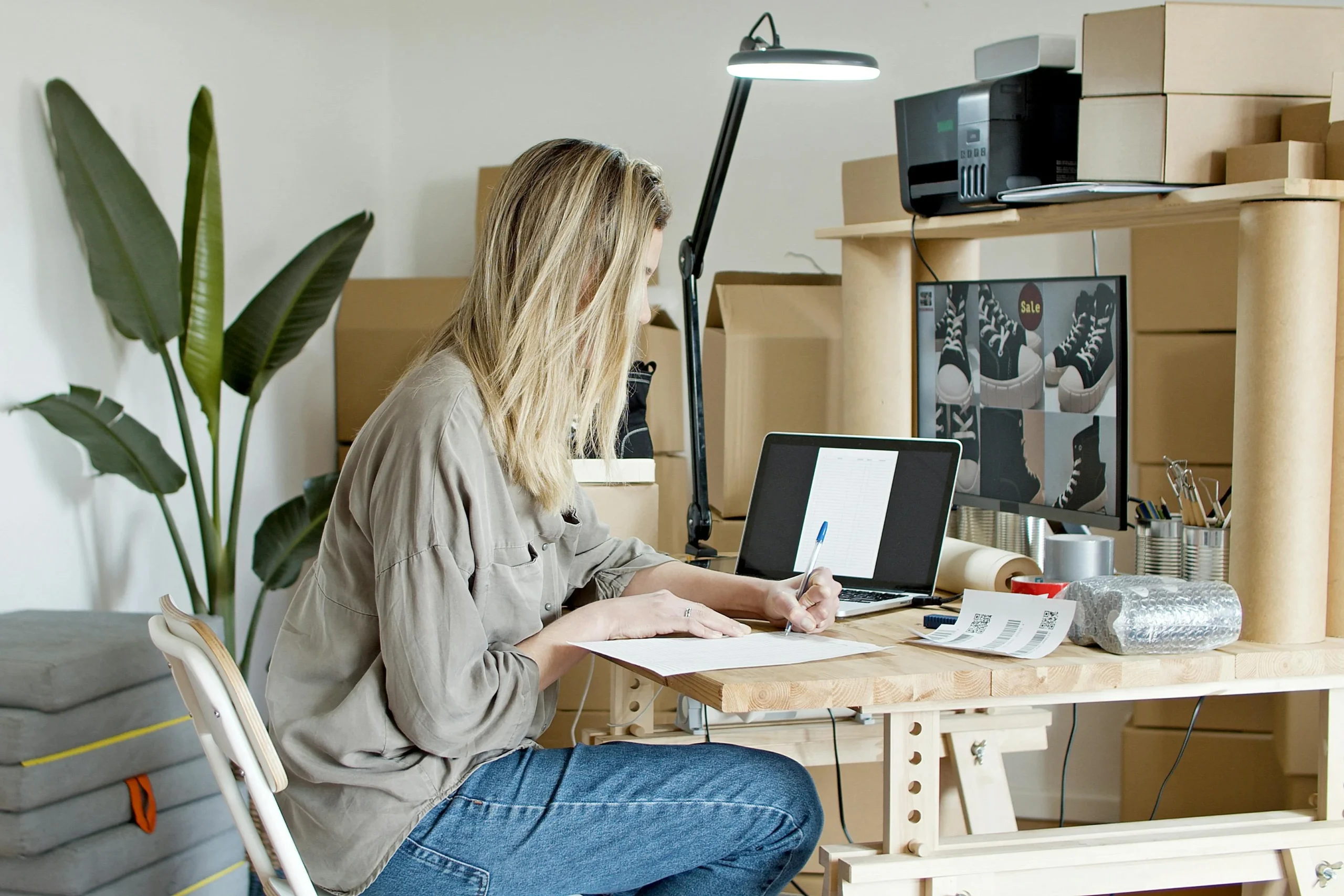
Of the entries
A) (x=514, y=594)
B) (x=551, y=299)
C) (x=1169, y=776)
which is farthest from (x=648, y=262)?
(x=1169, y=776)

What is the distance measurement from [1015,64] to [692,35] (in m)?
1.54

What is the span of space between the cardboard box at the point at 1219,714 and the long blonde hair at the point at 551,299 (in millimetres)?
1600

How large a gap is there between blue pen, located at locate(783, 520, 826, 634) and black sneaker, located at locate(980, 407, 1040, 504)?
34 centimetres

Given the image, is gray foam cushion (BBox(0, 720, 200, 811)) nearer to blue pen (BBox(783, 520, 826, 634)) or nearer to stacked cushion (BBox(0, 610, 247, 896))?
stacked cushion (BBox(0, 610, 247, 896))

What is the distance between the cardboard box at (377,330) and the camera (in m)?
3.06

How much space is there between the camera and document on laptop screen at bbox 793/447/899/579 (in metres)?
1.81

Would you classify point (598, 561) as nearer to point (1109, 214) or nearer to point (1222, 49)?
point (1109, 214)

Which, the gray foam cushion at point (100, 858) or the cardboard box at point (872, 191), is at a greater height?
the cardboard box at point (872, 191)

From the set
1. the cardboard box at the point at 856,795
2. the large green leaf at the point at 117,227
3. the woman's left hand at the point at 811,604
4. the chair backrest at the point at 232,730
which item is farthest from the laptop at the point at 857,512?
the large green leaf at the point at 117,227

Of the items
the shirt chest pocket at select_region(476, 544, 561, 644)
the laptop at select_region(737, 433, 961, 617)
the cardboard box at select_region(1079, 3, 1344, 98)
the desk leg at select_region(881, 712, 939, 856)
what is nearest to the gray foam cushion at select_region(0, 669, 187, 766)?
the shirt chest pocket at select_region(476, 544, 561, 644)

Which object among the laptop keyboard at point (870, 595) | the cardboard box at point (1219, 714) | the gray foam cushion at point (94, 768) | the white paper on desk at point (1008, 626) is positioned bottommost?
the cardboard box at point (1219, 714)

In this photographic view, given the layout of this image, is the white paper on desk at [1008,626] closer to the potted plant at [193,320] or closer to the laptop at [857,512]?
the laptop at [857,512]

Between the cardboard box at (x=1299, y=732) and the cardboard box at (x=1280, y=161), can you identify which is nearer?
the cardboard box at (x=1280, y=161)

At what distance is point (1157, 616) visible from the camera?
1381 millimetres
